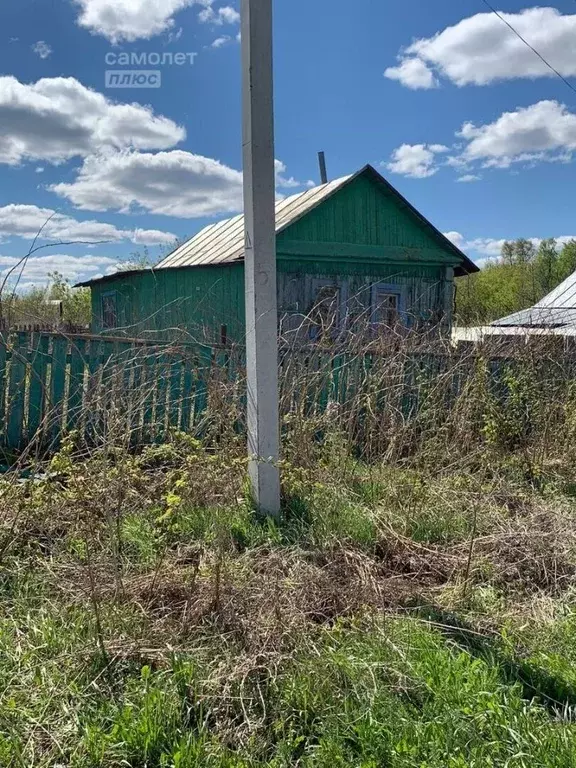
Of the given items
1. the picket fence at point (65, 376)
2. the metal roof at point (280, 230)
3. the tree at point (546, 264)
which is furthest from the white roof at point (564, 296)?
the tree at point (546, 264)

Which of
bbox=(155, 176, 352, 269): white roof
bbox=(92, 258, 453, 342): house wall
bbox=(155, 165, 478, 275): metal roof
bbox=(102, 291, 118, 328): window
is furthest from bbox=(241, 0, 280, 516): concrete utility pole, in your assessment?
bbox=(102, 291, 118, 328): window

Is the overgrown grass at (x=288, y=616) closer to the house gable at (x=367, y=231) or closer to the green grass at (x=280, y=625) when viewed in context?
the green grass at (x=280, y=625)

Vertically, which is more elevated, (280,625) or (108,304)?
(108,304)

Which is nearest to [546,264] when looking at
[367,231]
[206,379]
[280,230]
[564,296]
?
[564,296]

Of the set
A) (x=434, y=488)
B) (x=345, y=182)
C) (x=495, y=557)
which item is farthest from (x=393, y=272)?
(x=495, y=557)

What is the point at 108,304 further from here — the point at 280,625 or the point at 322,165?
the point at 280,625

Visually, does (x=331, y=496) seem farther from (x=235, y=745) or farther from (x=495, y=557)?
(x=235, y=745)

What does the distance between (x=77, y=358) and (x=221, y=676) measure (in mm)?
3782

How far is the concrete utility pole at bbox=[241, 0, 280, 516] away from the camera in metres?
3.90

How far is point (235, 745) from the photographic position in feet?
→ 7.03

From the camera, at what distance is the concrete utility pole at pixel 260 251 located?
3902 millimetres

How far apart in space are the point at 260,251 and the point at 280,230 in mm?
7114

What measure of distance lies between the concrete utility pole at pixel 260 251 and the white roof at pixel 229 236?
690 centimetres

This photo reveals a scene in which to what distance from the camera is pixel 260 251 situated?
3998mm
